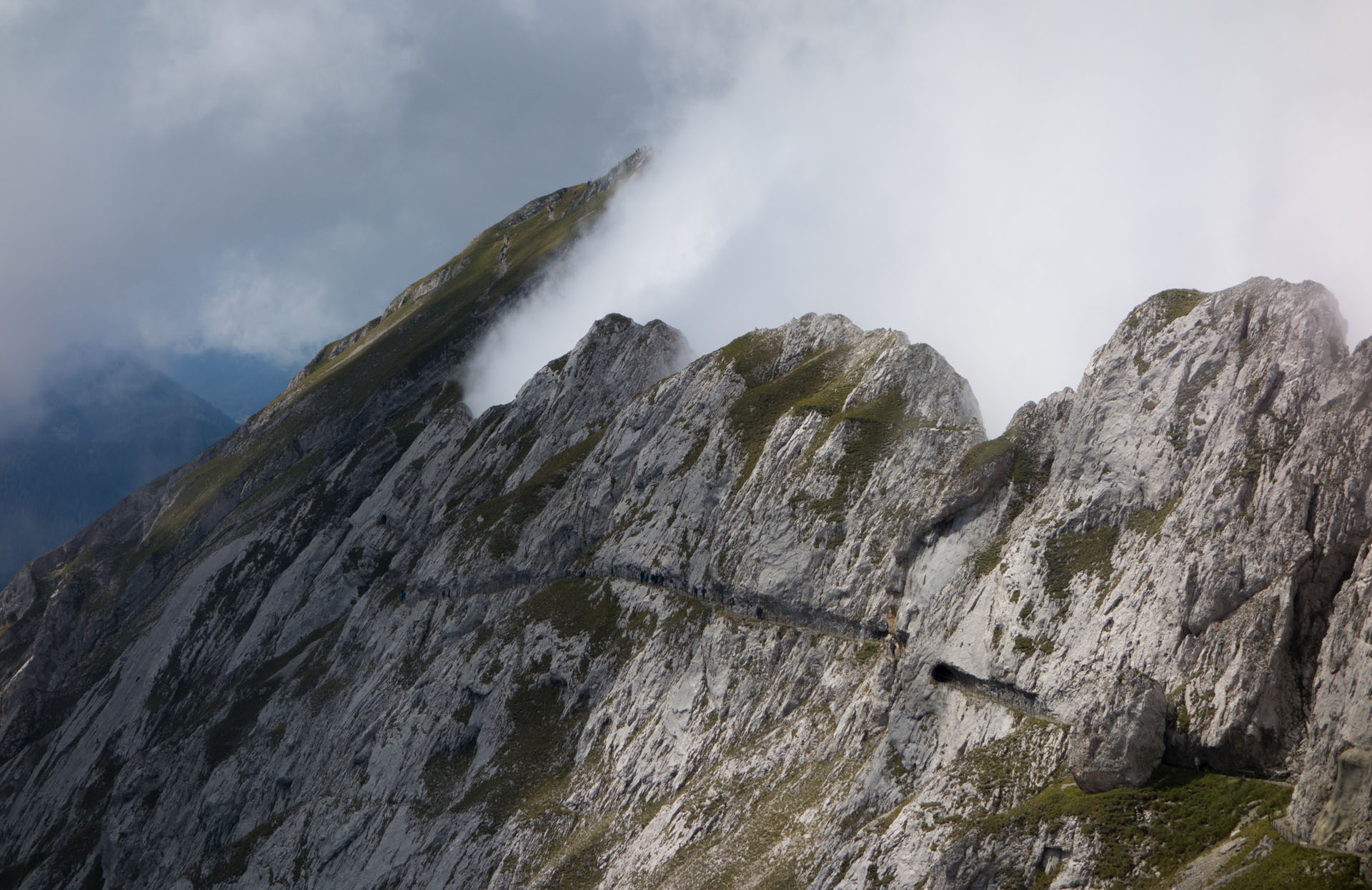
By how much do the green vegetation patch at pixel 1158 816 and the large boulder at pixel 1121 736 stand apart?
747 millimetres

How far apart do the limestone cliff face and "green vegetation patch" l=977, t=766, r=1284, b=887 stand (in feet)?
0.66

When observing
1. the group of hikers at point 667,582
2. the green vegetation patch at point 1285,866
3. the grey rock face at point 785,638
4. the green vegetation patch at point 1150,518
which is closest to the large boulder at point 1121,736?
the grey rock face at point 785,638

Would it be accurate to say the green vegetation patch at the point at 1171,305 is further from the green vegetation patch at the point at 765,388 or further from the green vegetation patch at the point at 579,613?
the green vegetation patch at the point at 579,613

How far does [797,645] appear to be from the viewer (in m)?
89.4

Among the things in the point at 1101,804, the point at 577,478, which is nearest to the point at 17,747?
the point at 577,478

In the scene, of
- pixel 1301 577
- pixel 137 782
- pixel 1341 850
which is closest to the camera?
pixel 1341 850

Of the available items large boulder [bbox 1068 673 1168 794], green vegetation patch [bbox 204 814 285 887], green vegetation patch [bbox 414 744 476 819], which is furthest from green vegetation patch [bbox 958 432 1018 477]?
green vegetation patch [bbox 204 814 285 887]

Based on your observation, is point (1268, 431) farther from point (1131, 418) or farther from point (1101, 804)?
point (1101, 804)

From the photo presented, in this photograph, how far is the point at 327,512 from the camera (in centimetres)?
18525

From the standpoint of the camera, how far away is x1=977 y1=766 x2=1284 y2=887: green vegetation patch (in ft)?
167

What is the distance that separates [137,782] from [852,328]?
416 feet

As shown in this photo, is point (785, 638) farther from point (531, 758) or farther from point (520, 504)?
point (520, 504)

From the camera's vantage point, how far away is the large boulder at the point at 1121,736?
56.5m

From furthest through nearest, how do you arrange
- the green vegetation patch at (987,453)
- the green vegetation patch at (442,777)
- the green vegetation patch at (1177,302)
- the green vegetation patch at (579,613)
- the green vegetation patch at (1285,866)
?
the green vegetation patch at (579,613) < the green vegetation patch at (442,777) < the green vegetation patch at (987,453) < the green vegetation patch at (1177,302) < the green vegetation patch at (1285,866)
